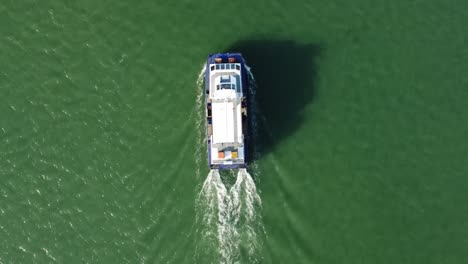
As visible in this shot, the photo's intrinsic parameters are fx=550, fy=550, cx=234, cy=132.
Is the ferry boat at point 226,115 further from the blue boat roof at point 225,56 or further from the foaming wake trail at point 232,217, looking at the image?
the foaming wake trail at point 232,217

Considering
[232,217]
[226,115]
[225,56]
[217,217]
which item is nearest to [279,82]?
[225,56]

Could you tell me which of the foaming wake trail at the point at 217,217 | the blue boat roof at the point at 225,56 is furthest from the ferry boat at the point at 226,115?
the foaming wake trail at the point at 217,217

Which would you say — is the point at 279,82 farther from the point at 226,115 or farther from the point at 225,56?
the point at 226,115

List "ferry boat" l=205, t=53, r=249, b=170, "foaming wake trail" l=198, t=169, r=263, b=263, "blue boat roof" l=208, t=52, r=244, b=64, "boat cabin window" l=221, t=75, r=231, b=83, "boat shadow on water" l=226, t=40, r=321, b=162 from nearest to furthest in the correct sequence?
"ferry boat" l=205, t=53, r=249, b=170 < "boat cabin window" l=221, t=75, r=231, b=83 < "foaming wake trail" l=198, t=169, r=263, b=263 < "blue boat roof" l=208, t=52, r=244, b=64 < "boat shadow on water" l=226, t=40, r=321, b=162

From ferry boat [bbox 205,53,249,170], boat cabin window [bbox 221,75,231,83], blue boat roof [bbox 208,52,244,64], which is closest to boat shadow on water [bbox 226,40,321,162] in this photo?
blue boat roof [bbox 208,52,244,64]

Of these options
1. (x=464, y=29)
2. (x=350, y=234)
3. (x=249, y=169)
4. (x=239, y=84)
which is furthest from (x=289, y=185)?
(x=464, y=29)

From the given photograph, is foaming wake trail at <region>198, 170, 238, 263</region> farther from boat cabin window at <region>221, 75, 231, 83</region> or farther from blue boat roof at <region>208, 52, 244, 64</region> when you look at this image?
blue boat roof at <region>208, 52, 244, 64</region>
